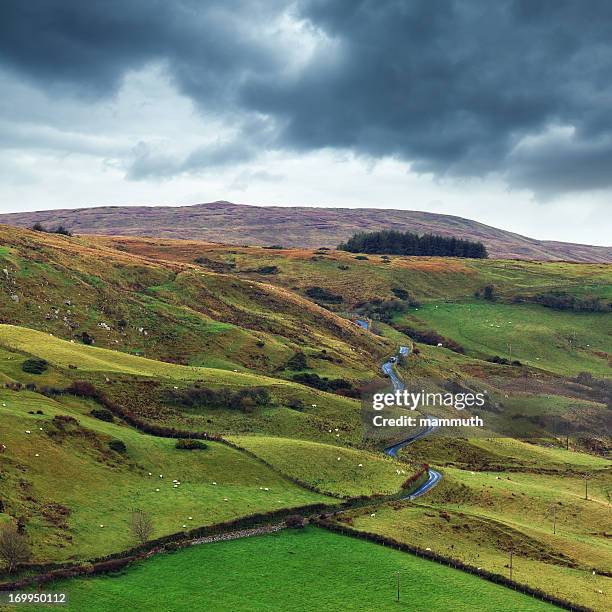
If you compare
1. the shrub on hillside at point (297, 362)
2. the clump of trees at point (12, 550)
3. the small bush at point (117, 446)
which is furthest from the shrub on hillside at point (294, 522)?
the shrub on hillside at point (297, 362)

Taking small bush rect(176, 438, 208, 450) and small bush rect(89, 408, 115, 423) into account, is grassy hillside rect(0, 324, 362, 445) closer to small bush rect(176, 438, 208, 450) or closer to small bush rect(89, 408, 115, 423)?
small bush rect(89, 408, 115, 423)

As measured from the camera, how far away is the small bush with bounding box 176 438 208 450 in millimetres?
73312

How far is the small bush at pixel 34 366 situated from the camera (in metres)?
84.8

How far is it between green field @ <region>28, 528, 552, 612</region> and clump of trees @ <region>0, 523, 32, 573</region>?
9.21ft

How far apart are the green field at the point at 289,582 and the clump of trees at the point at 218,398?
35.1 m

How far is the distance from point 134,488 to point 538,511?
43.8 m

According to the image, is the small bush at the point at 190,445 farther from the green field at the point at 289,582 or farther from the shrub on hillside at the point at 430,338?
the shrub on hillside at the point at 430,338

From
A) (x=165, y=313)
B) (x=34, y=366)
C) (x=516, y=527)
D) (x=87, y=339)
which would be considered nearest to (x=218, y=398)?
(x=34, y=366)

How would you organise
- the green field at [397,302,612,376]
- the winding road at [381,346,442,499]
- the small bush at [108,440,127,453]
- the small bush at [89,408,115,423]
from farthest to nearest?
the green field at [397,302,612,376] < the winding road at [381,346,442,499] < the small bush at [89,408,115,423] < the small bush at [108,440,127,453]

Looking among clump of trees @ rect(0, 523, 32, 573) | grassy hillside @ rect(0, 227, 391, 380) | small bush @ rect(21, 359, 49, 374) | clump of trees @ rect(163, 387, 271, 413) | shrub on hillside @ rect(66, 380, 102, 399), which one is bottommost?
clump of trees @ rect(0, 523, 32, 573)

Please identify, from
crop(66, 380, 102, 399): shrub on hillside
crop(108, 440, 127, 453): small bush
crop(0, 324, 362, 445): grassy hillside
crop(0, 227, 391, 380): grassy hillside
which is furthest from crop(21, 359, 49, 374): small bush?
crop(0, 227, 391, 380): grassy hillside

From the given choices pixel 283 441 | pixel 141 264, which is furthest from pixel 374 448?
pixel 141 264

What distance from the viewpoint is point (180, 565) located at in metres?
52.0

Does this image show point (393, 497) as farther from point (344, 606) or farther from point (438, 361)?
point (438, 361)
